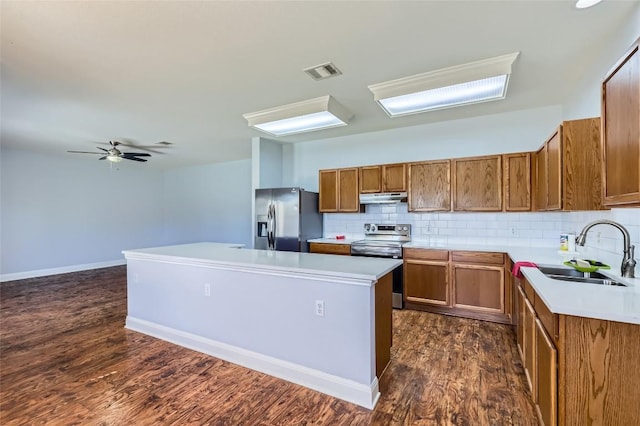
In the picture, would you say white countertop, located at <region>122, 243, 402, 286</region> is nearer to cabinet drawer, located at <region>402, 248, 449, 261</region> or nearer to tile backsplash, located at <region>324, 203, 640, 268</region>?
cabinet drawer, located at <region>402, 248, 449, 261</region>

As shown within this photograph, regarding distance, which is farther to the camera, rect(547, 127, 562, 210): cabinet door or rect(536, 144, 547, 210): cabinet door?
rect(536, 144, 547, 210): cabinet door

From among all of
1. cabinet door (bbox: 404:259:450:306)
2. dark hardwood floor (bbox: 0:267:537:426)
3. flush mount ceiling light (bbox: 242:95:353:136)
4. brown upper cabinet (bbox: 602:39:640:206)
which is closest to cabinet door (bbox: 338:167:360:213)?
flush mount ceiling light (bbox: 242:95:353:136)

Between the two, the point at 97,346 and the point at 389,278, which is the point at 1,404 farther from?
the point at 389,278

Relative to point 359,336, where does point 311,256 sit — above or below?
above

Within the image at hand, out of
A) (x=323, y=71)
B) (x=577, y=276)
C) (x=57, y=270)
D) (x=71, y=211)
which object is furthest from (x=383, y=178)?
(x=57, y=270)

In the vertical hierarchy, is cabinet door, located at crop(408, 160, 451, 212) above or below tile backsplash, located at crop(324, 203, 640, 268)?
above

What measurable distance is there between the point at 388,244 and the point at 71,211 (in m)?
7.29

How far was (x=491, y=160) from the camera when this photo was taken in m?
3.76

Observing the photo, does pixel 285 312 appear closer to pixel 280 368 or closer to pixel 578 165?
pixel 280 368

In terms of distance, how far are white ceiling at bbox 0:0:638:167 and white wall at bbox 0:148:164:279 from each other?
3155 millimetres

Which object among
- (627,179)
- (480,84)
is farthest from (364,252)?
(627,179)

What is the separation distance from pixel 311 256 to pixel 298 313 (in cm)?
61

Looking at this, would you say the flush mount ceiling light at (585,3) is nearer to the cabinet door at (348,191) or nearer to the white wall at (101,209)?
the cabinet door at (348,191)

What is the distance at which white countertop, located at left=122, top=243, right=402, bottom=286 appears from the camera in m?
2.10
